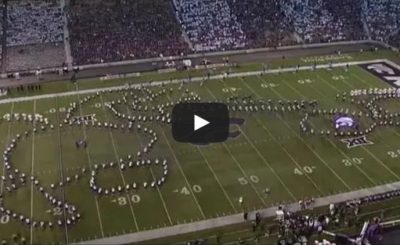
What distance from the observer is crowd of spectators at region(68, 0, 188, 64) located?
65.4 meters

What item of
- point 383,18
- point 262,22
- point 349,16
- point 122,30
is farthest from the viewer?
point 349,16

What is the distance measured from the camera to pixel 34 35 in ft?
228

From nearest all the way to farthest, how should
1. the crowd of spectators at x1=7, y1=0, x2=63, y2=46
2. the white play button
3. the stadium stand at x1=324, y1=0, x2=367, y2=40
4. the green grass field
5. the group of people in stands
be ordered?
the green grass field → the white play button → the group of people in stands → the crowd of spectators at x1=7, y1=0, x2=63, y2=46 → the stadium stand at x1=324, y1=0, x2=367, y2=40

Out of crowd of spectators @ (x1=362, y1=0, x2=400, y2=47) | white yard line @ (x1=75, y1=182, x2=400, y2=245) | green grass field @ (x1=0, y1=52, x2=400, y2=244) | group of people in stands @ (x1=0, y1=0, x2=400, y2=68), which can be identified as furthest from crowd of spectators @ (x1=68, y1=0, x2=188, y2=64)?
white yard line @ (x1=75, y1=182, x2=400, y2=245)

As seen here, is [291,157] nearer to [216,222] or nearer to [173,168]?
[173,168]

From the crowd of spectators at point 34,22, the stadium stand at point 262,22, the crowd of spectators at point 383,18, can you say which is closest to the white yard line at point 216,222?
the stadium stand at point 262,22

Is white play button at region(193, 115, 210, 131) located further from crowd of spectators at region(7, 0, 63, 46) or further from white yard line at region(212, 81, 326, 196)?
crowd of spectators at region(7, 0, 63, 46)

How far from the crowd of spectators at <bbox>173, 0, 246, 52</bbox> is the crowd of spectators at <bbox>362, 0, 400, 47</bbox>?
738 inches

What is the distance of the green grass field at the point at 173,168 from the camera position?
32219 millimetres

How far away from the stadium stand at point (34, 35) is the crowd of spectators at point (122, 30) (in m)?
2.09

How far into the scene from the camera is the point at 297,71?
57094 millimetres

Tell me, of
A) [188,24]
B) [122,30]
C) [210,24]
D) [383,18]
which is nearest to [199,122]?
[122,30]

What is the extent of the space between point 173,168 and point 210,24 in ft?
133

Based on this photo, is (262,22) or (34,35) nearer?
(34,35)
